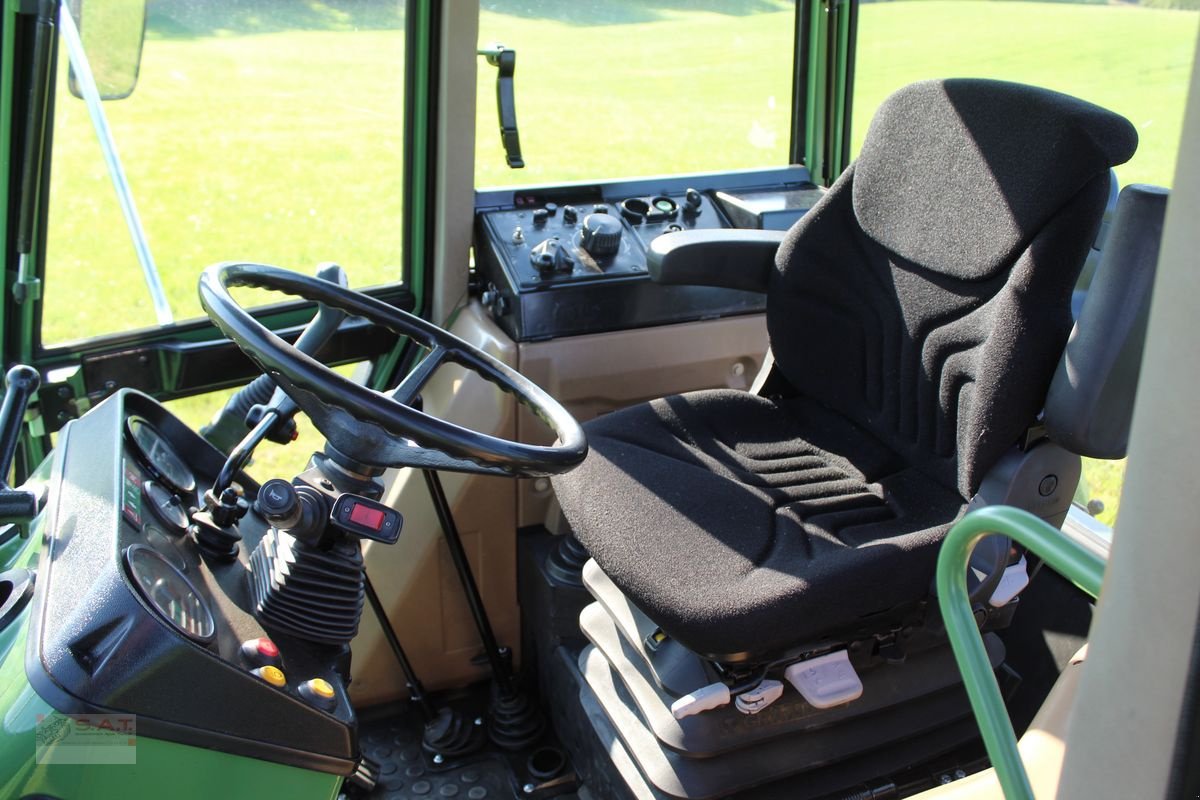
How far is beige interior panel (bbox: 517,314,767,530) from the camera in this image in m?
2.10

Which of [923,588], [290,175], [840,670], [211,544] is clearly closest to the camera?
[211,544]

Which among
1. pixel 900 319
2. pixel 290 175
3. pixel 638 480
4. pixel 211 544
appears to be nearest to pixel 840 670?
pixel 638 480

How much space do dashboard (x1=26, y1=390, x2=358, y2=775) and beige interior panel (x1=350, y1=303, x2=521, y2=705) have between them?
62cm

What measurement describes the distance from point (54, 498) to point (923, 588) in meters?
1.15

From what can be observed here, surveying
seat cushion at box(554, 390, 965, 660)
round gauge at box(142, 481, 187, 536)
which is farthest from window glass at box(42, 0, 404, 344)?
seat cushion at box(554, 390, 965, 660)

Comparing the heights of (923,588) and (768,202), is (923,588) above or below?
below

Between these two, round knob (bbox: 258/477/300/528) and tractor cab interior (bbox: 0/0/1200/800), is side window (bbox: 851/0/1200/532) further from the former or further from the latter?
round knob (bbox: 258/477/300/528)

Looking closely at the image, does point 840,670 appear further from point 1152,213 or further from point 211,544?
point 211,544

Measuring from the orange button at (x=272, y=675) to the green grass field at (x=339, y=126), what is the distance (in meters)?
0.90

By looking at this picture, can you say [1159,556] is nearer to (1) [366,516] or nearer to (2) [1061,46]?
(1) [366,516]

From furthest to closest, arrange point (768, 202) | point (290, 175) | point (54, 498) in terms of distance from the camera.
Answer: point (290, 175) → point (768, 202) → point (54, 498)

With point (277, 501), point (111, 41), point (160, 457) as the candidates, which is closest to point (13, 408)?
point (160, 457)

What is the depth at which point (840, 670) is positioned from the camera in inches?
64.6

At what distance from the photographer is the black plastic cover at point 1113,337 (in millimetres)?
1333
